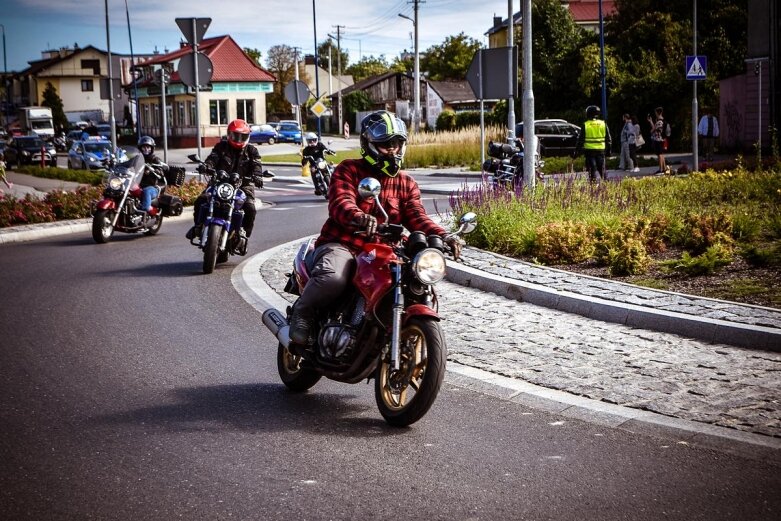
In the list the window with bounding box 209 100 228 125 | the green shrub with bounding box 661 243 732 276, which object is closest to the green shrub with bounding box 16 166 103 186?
the green shrub with bounding box 661 243 732 276

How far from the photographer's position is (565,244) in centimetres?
1092

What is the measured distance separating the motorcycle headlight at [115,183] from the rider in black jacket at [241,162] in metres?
3.25

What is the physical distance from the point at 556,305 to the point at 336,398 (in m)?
3.31

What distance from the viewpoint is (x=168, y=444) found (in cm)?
532

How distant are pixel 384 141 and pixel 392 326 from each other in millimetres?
1131

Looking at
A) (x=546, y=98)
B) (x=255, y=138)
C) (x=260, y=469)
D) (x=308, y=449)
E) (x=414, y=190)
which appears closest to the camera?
(x=260, y=469)

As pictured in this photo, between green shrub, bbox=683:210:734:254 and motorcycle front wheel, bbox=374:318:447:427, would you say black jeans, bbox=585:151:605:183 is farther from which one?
motorcycle front wheel, bbox=374:318:447:427

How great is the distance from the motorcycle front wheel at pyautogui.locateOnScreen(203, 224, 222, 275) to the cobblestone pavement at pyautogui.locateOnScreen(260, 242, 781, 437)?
3812mm

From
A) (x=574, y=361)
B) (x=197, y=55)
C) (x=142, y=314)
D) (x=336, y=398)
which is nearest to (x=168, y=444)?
(x=336, y=398)

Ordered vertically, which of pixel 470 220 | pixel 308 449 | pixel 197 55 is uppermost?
pixel 197 55

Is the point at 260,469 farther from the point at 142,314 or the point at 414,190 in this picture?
the point at 142,314

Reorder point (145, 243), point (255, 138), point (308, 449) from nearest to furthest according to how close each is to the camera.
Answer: point (308, 449) → point (145, 243) → point (255, 138)

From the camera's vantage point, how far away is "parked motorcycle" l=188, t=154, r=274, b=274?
12.0 meters

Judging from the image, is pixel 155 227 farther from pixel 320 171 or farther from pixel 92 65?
pixel 92 65
